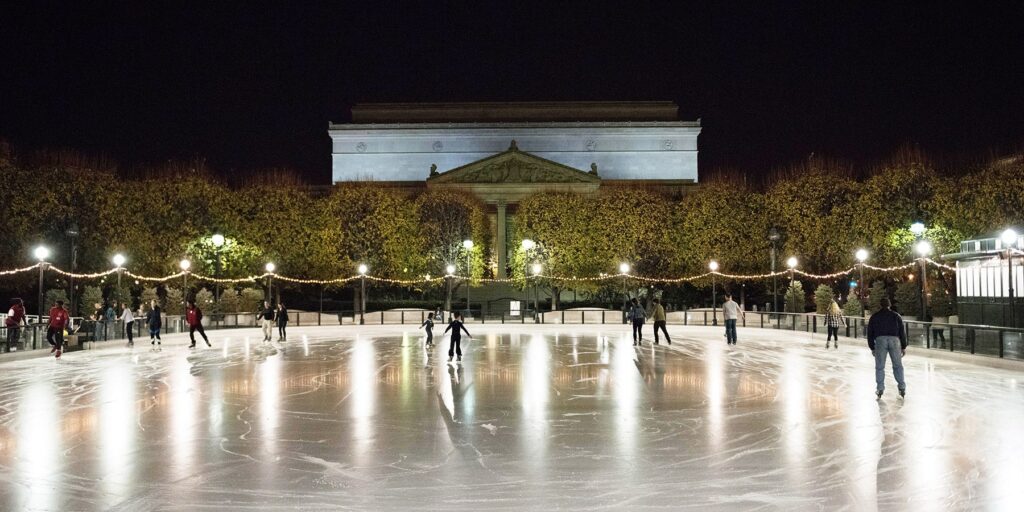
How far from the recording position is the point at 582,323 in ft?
140

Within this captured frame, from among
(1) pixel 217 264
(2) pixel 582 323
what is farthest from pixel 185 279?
(2) pixel 582 323

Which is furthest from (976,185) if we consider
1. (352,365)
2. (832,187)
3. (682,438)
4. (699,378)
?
(682,438)

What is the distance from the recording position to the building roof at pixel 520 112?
74562 millimetres

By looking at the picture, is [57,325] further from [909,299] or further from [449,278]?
[909,299]

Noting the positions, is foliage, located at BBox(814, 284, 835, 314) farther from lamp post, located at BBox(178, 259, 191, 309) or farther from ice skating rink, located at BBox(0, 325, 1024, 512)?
lamp post, located at BBox(178, 259, 191, 309)

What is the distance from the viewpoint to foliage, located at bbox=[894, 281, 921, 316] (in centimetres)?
3616

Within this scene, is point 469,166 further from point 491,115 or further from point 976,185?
point 976,185

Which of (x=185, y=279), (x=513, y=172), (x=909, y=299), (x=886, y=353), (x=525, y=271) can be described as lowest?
(x=886, y=353)

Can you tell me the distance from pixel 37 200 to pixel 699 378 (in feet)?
125

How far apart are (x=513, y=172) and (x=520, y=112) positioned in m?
13.0

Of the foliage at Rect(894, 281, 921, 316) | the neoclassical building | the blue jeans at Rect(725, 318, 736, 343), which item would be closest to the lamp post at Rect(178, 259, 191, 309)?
the blue jeans at Rect(725, 318, 736, 343)

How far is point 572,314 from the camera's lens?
4519 centimetres

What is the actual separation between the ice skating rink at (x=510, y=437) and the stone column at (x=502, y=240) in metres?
39.3

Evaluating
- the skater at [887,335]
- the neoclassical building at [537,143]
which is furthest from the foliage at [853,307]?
the neoclassical building at [537,143]
